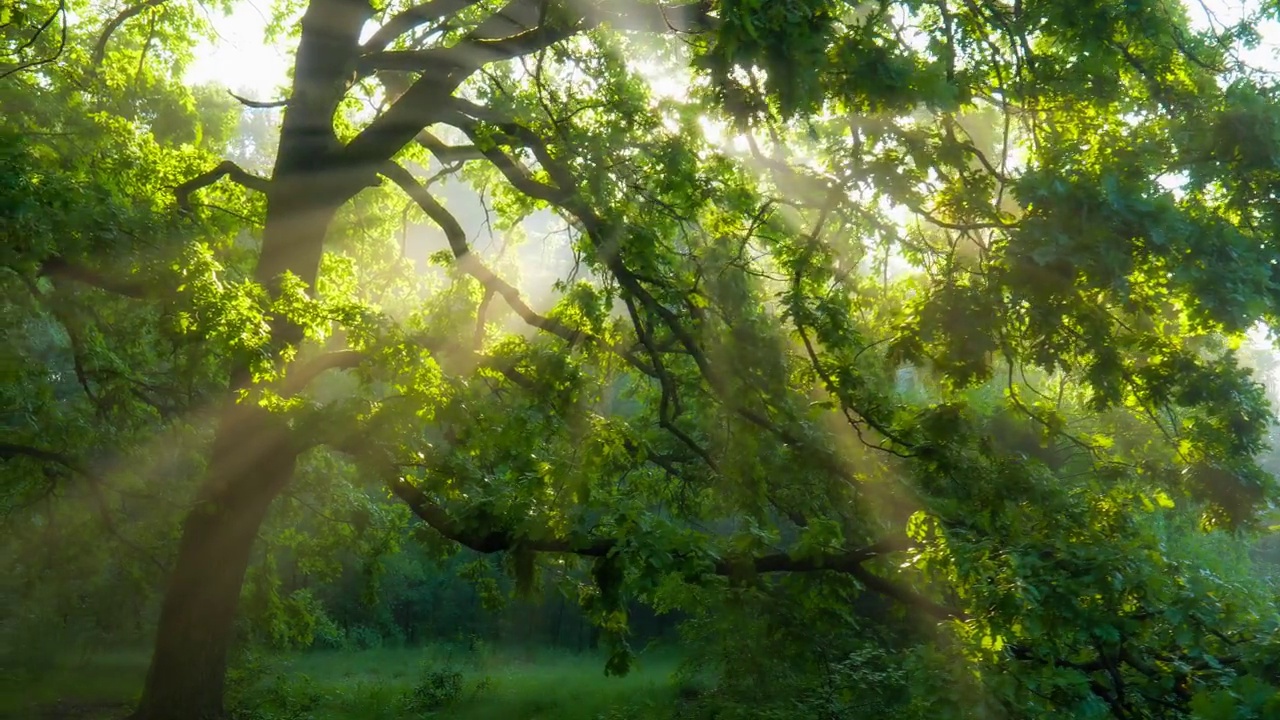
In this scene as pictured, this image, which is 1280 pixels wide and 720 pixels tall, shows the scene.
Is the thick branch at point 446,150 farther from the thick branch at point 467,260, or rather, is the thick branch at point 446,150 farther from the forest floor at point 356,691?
the forest floor at point 356,691

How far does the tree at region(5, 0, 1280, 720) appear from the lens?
6141 millimetres

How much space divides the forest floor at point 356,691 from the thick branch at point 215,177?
6981 millimetres

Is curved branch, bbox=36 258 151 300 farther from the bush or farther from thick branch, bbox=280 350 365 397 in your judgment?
the bush

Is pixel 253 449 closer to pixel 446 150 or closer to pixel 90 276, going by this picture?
pixel 90 276

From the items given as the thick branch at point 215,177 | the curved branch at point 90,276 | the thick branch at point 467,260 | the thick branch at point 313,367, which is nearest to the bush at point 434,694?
the thick branch at point 467,260

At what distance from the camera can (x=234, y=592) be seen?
1007cm

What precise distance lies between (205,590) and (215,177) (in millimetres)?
3941

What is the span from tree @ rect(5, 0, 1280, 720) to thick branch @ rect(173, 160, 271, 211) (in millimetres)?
40

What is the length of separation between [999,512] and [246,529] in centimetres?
679

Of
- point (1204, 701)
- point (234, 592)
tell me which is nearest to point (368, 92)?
point (234, 592)

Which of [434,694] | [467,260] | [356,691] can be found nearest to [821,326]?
[467,260]

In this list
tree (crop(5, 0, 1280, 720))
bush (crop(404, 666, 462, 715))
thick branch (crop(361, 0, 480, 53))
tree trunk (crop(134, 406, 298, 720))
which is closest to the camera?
tree (crop(5, 0, 1280, 720))

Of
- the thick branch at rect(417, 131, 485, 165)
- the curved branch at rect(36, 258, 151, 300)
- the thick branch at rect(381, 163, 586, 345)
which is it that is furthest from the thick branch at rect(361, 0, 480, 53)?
the curved branch at rect(36, 258, 151, 300)

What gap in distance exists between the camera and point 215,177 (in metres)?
10.3
